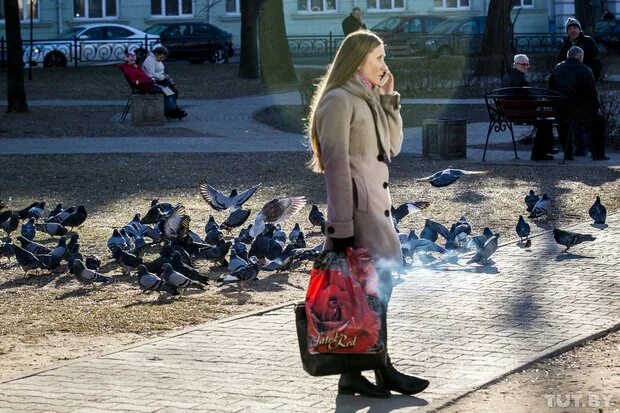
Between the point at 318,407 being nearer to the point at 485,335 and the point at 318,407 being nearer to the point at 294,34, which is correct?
the point at 485,335

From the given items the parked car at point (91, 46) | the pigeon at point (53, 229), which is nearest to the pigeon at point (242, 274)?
the pigeon at point (53, 229)

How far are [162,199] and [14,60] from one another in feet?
39.2

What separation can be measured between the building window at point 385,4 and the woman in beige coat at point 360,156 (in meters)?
47.9

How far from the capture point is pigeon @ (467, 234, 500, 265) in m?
9.71

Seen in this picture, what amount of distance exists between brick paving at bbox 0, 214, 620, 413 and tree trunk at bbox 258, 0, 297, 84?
2366 centimetres

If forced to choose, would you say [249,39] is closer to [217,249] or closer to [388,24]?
[388,24]

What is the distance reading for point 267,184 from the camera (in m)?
14.9

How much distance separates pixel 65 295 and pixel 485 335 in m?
3.29

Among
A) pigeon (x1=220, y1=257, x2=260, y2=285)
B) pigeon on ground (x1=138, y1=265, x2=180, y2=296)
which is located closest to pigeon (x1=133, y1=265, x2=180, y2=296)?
pigeon on ground (x1=138, y1=265, x2=180, y2=296)

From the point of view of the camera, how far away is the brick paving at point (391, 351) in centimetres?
616

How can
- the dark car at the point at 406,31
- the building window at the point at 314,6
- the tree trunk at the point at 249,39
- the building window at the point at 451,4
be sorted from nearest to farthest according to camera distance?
the tree trunk at the point at 249,39, the dark car at the point at 406,31, the building window at the point at 314,6, the building window at the point at 451,4

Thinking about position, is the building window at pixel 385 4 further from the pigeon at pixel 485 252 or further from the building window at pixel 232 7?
the pigeon at pixel 485 252

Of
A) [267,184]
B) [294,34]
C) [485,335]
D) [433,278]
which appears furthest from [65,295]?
[294,34]

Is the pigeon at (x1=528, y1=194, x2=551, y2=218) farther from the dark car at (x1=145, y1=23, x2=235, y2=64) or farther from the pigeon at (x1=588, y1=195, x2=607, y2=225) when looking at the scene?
the dark car at (x1=145, y1=23, x2=235, y2=64)
